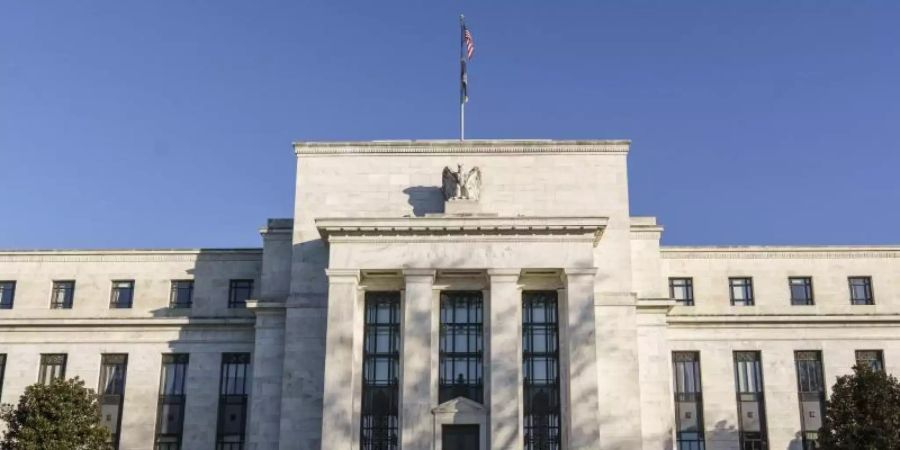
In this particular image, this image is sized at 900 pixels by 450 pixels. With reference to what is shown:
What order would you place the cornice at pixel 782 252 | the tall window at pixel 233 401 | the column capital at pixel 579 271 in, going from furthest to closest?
the cornice at pixel 782 252
the tall window at pixel 233 401
the column capital at pixel 579 271

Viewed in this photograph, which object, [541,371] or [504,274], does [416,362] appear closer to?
[504,274]

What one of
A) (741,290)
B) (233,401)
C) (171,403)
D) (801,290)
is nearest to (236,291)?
(233,401)

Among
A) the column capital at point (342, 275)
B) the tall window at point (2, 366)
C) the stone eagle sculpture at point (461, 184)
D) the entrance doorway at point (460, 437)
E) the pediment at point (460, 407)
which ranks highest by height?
the stone eagle sculpture at point (461, 184)

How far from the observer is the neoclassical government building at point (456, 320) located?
145 ft

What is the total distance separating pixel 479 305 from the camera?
46.2 meters

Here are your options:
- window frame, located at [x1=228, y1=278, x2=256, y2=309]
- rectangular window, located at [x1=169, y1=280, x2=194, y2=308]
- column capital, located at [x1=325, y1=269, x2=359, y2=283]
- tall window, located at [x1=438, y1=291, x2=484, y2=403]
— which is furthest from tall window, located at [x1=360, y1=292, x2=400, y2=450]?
rectangular window, located at [x1=169, y1=280, x2=194, y2=308]

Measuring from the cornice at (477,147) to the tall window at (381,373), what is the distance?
738cm

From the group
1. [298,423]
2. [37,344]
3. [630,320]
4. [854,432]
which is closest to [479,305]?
[630,320]

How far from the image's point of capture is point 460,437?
1722 inches

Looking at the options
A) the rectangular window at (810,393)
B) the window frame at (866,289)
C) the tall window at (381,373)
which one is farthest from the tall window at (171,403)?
the window frame at (866,289)

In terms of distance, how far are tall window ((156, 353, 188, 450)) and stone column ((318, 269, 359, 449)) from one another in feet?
23.8

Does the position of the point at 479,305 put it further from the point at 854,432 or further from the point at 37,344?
Result: the point at 37,344

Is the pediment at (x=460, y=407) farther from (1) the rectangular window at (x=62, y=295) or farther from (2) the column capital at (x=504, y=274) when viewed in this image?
(1) the rectangular window at (x=62, y=295)

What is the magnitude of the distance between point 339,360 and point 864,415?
21332mm
